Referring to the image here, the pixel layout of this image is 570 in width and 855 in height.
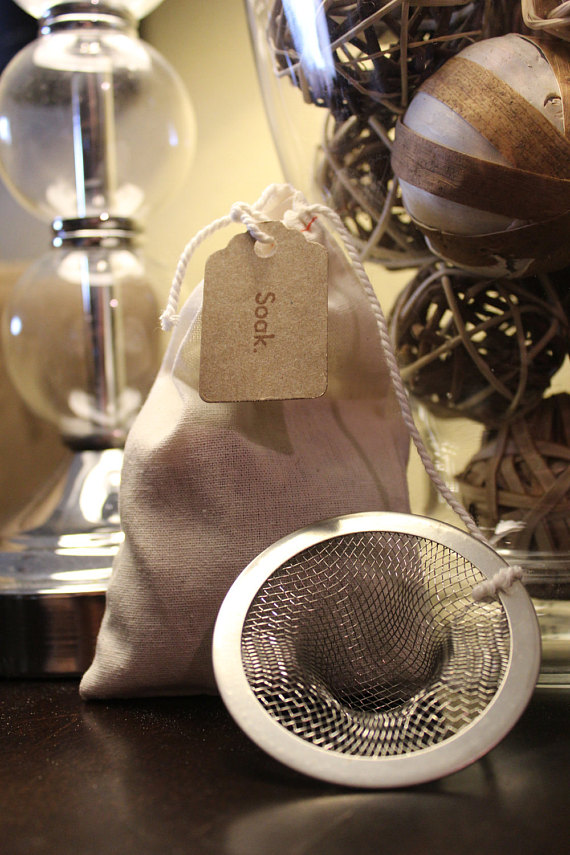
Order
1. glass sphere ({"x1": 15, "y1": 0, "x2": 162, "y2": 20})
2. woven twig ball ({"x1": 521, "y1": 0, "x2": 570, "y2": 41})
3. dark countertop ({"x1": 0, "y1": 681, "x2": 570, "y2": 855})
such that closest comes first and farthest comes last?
dark countertop ({"x1": 0, "y1": 681, "x2": 570, "y2": 855}) < woven twig ball ({"x1": 521, "y1": 0, "x2": 570, "y2": 41}) < glass sphere ({"x1": 15, "y1": 0, "x2": 162, "y2": 20})

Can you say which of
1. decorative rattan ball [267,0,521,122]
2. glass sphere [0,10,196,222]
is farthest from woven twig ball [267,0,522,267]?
glass sphere [0,10,196,222]

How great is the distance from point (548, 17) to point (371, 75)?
0.09m

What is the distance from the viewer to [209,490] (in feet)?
1.28

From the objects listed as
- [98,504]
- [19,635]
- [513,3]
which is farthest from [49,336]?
[513,3]

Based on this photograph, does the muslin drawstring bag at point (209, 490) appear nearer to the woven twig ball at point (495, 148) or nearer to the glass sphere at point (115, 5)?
the woven twig ball at point (495, 148)

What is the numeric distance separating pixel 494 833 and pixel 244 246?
0.86 feet

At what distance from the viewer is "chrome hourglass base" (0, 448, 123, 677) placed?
0.46 metres

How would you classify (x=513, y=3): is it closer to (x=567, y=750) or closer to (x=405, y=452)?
(x=405, y=452)

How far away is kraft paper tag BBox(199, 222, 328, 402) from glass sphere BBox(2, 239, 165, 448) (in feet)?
0.87

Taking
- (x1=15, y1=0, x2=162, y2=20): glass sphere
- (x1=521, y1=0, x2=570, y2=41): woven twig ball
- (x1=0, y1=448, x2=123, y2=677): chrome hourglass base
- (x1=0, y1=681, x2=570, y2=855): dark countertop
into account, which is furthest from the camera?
(x1=15, y1=0, x2=162, y2=20): glass sphere

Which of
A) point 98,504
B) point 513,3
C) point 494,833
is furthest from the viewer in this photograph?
point 98,504

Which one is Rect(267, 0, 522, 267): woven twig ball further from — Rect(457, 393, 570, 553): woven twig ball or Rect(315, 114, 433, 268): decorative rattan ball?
Rect(457, 393, 570, 553): woven twig ball

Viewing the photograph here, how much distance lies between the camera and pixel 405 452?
1.44ft

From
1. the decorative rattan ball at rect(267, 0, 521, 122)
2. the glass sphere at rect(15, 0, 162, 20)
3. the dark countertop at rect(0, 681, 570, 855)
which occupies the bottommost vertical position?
the dark countertop at rect(0, 681, 570, 855)
